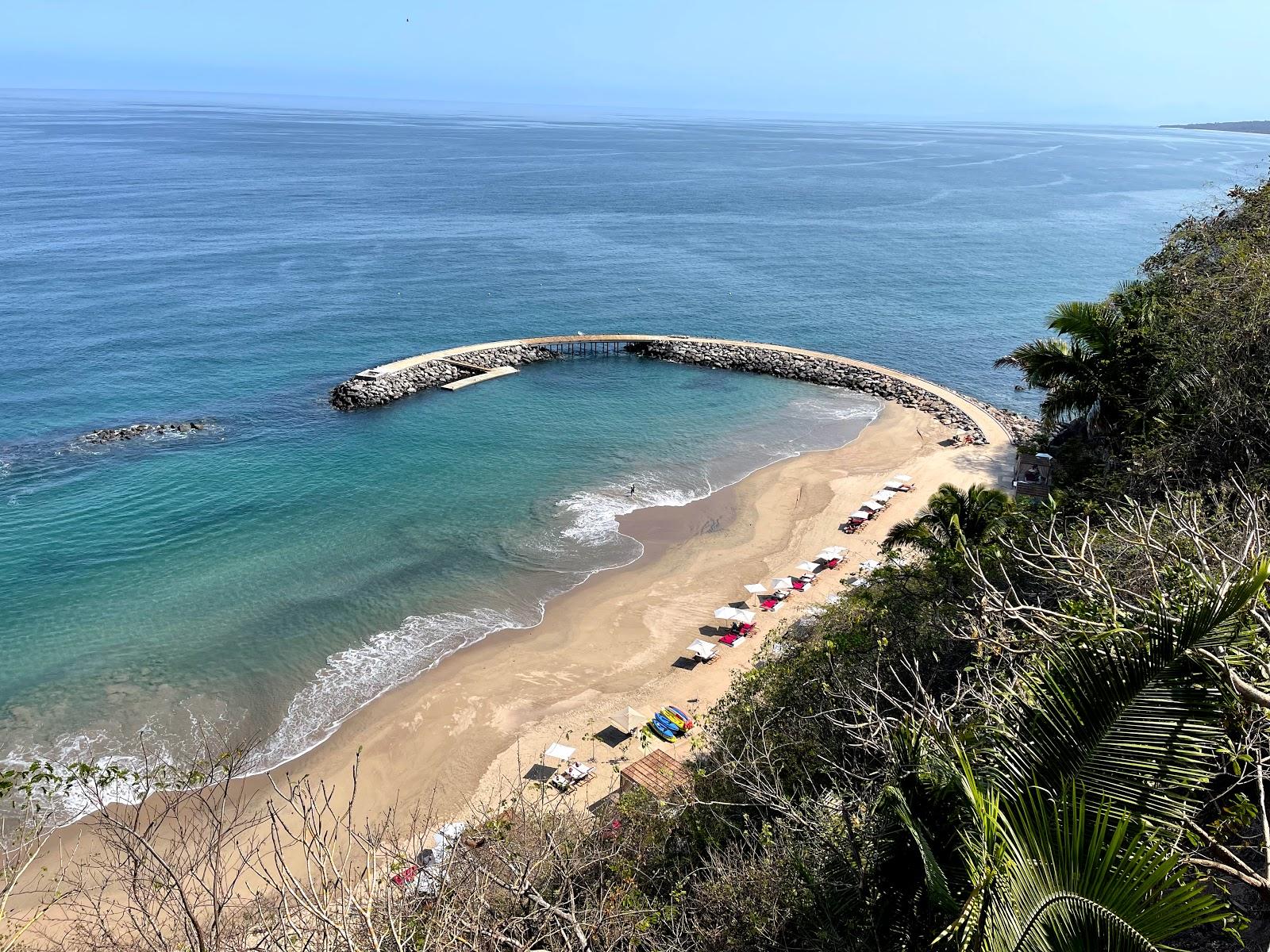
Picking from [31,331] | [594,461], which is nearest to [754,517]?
[594,461]

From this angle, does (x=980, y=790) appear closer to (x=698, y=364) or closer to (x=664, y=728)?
(x=664, y=728)

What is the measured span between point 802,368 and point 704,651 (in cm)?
3479

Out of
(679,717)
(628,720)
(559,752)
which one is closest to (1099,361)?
(679,717)

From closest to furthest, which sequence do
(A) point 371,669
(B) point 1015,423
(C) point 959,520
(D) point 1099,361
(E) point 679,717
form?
(C) point 959,520 → (E) point 679,717 → (D) point 1099,361 → (A) point 371,669 → (B) point 1015,423

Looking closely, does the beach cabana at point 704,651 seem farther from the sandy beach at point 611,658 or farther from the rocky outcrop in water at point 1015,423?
the rocky outcrop in water at point 1015,423

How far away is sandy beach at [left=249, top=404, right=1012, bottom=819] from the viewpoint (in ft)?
75.4

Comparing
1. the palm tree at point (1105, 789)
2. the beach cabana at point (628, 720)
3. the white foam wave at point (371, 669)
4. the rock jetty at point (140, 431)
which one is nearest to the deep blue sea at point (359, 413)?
the white foam wave at point (371, 669)

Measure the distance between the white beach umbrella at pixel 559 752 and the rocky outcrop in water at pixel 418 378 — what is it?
3271 centimetres

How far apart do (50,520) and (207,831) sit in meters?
22.2

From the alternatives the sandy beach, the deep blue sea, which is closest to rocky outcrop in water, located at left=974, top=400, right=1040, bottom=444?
the sandy beach

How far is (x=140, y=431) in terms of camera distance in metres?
44.3

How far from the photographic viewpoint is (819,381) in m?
56.9

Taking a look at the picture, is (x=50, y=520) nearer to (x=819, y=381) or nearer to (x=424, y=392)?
(x=424, y=392)

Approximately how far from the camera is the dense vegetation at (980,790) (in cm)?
566
